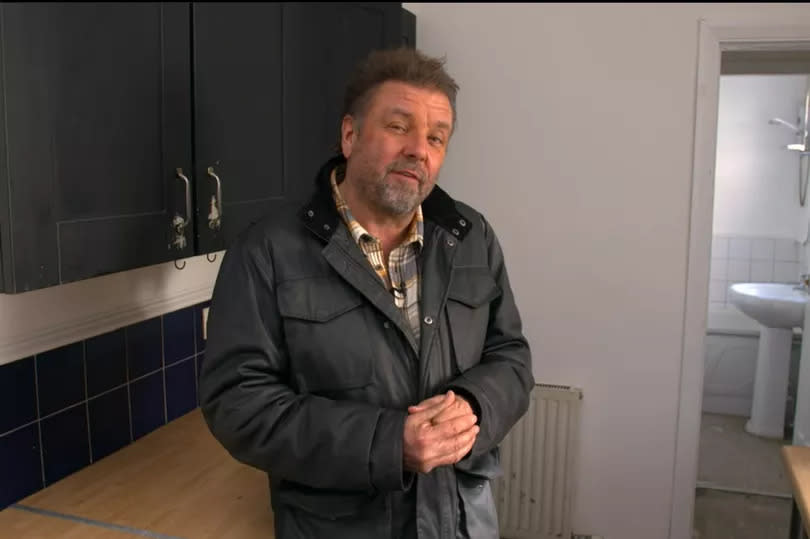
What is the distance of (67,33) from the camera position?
3.35 ft

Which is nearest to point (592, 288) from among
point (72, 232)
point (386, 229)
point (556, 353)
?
point (556, 353)

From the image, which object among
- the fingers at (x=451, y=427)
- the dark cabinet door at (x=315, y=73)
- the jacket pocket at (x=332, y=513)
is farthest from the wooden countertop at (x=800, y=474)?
the dark cabinet door at (x=315, y=73)

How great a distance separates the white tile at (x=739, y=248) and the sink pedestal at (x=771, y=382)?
1.69 feet

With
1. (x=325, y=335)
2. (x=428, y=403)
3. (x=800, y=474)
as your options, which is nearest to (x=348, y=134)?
(x=325, y=335)

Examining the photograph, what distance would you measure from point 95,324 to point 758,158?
3.58 meters

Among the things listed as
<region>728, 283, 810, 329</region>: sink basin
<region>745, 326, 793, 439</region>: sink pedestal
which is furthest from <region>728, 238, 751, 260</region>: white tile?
<region>745, 326, 793, 439</region>: sink pedestal

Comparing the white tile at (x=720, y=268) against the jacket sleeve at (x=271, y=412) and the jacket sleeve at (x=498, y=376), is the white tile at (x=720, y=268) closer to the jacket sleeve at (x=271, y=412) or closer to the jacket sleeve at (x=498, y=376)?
the jacket sleeve at (x=498, y=376)

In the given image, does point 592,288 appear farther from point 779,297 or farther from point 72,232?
point 779,297

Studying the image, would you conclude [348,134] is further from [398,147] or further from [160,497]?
[160,497]

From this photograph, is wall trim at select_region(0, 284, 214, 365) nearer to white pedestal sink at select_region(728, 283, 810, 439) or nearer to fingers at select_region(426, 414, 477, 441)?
fingers at select_region(426, 414, 477, 441)

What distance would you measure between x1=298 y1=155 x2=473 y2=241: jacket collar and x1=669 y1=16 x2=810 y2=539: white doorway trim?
1076mm

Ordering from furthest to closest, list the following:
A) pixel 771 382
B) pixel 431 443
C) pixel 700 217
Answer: pixel 771 382 < pixel 700 217 < pixel 431 443

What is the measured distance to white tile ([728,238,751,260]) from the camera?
156 inches

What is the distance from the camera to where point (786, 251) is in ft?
12.9
